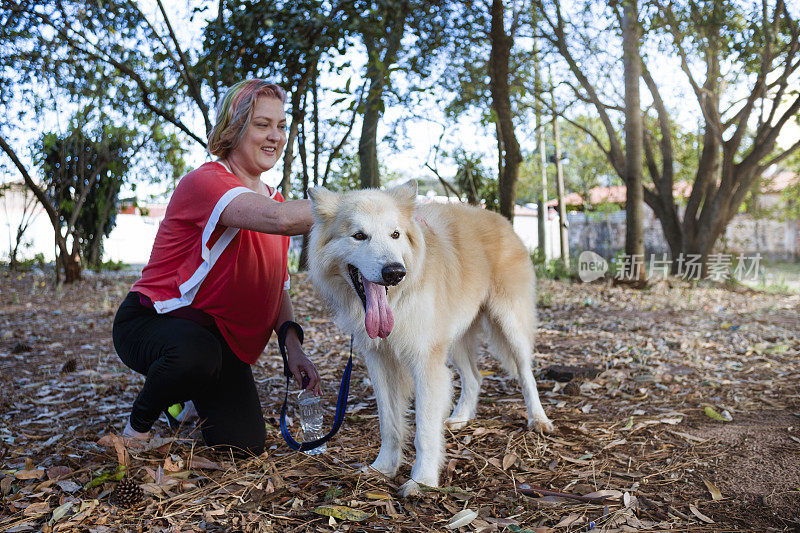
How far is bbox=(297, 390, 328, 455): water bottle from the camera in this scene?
11.2ft

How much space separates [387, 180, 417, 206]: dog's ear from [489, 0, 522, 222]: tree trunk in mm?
6207

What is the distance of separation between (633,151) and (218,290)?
10.3 metres

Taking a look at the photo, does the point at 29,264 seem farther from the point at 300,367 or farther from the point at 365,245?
the point at 365,245

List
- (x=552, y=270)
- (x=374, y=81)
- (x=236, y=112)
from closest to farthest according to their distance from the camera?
(x=236, y=112) → (x=374, y=81) → (x=552, y=270)

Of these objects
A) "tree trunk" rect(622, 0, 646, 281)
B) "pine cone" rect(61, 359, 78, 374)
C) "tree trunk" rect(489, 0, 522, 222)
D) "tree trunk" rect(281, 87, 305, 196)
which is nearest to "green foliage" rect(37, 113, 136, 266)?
"tree trunk" rect(281, 87, 305, 196)

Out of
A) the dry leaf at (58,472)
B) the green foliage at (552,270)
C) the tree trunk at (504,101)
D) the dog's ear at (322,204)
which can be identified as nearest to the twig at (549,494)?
the dog's ear at (322,204)

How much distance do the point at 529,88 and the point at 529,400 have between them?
36.8 ft

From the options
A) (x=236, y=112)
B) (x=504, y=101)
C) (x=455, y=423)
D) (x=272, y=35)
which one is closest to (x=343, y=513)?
(x=455, y=423)

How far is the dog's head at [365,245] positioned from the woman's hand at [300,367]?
0.72 metres

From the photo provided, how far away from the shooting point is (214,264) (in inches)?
117

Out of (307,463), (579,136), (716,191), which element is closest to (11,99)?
(307,463)

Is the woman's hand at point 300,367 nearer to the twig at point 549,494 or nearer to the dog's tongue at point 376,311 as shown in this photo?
the dog's tongue at point 376,311

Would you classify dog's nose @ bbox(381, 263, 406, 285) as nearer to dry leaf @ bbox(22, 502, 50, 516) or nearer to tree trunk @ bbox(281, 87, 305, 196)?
dry leaf @ bbox(22, 502, 50, 516)

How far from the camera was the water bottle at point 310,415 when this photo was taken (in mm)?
3420
